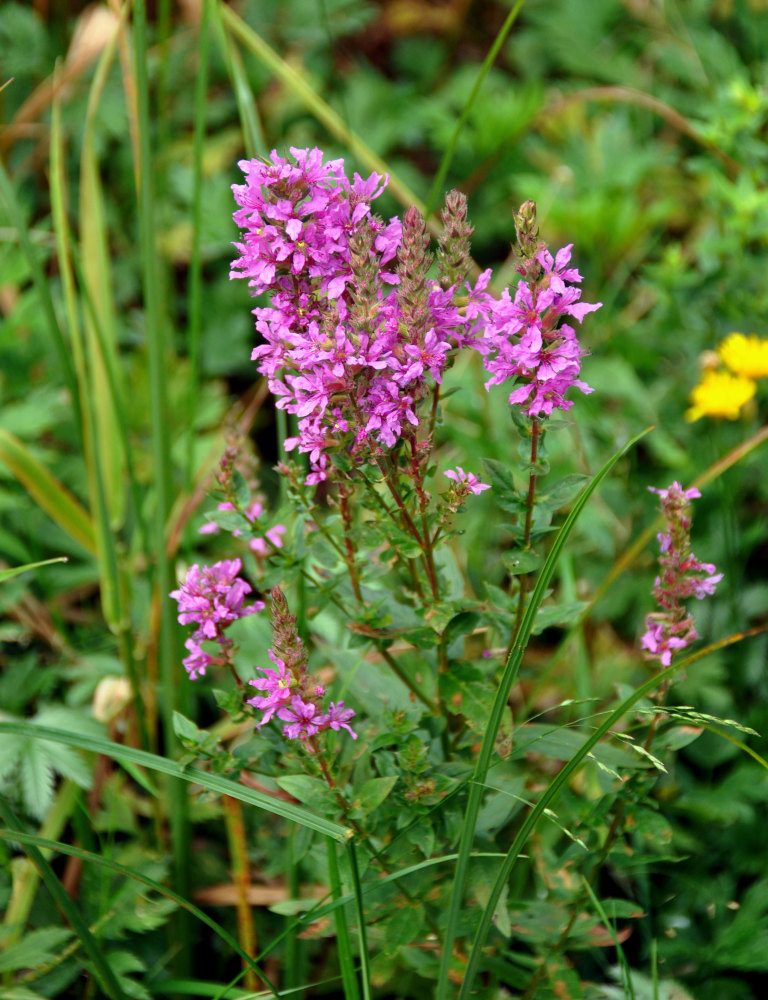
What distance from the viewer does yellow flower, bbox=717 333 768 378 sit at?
9.27ft

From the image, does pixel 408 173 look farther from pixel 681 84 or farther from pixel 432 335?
pixel 432 335

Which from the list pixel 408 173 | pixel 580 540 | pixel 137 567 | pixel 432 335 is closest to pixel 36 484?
pixel 137 567

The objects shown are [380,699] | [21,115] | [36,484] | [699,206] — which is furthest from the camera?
[699,206]

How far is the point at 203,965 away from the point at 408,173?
3.28 m

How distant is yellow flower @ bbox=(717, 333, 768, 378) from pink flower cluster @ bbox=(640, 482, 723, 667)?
1378 mm

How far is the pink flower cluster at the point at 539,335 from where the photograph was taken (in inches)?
53.0

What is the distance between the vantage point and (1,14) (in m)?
4.10

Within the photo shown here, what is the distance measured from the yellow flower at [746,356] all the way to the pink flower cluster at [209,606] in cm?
191

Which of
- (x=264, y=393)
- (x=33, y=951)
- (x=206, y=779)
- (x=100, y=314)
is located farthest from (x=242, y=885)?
(x=100, y=314)

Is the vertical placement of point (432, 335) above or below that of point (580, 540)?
above

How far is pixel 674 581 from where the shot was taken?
1.63 meters

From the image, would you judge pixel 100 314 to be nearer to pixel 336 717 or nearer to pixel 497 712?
pixel 336 717

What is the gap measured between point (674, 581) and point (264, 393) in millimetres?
1425

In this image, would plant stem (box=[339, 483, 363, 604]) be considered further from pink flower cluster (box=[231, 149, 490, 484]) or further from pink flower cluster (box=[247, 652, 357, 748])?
pink flower cluster (box=[247, 652, 357, 748])
